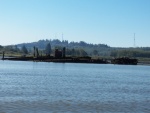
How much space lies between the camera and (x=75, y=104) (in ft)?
91.9

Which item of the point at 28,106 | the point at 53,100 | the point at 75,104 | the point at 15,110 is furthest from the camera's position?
the point at 53,100

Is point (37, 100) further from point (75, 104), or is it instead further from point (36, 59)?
point (36, 59)

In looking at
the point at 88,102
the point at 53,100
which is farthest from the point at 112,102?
the point at 53,100

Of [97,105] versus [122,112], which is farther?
[97,105]

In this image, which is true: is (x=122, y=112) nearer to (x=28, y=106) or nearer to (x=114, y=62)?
(x=28, y=106)

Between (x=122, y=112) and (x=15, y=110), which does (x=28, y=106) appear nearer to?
(x=15, y=110)

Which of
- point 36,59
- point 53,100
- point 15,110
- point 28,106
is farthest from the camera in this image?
→ point 36,59

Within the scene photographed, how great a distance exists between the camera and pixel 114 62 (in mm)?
173500

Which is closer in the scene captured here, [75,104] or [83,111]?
[83,111]

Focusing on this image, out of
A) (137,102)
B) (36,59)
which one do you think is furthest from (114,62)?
(137,102)

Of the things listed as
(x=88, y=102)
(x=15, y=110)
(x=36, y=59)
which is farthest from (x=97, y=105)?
(x=36, y=59)

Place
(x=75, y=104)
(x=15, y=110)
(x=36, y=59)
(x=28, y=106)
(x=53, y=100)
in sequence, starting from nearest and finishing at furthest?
(x=15, y=110), (x=28, y=106), (x=75, y=104), (x=53, y=100), (x=36, y=59)

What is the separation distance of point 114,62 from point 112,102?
5678 inches

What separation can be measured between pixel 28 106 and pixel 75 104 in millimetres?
3761
